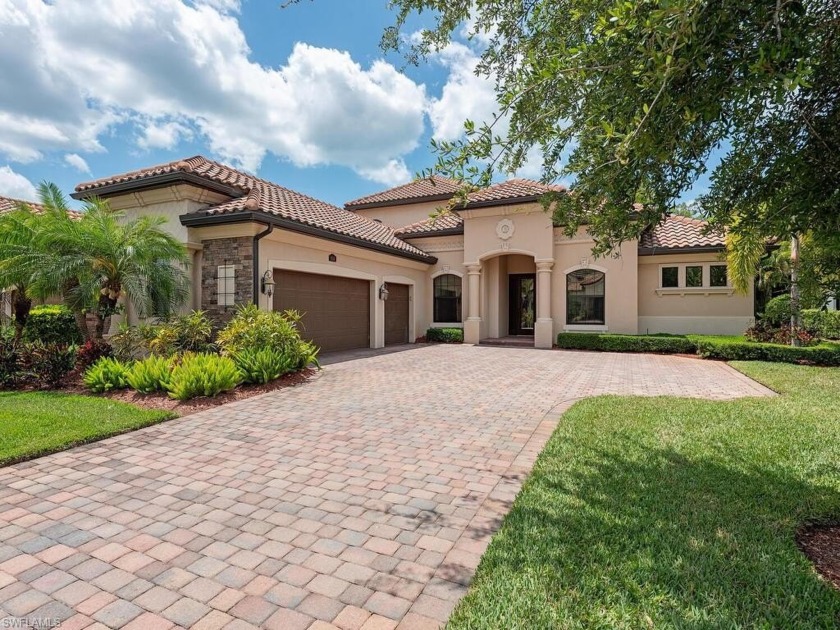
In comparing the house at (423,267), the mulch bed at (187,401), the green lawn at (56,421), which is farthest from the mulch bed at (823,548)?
the house at (423,267)

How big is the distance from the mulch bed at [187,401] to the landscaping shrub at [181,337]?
4.70ft

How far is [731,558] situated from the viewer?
115 inches

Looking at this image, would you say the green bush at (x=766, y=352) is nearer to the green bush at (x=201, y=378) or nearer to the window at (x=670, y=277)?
the window at (x=670, y=277)

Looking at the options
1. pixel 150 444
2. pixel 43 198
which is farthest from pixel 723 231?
pixel 43 198

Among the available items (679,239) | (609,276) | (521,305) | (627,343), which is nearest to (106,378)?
(627,343)

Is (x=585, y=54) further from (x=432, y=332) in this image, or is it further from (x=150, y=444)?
(x=432, y=332)

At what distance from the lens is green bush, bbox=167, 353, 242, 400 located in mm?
7623

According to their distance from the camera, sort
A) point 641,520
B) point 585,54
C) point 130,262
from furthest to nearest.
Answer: point 130,262, point 641,520, point 585,54

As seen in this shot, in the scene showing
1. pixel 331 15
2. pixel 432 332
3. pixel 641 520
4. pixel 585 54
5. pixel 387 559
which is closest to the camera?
pixel 585 54

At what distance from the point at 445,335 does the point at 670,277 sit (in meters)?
9.70

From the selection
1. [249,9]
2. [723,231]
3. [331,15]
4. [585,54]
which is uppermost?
[249,9]

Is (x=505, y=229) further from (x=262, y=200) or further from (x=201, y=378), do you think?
(x=201, y=378)

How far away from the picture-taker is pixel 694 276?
→ 17.2 meters

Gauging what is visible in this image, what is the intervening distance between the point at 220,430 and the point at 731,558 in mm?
6051
